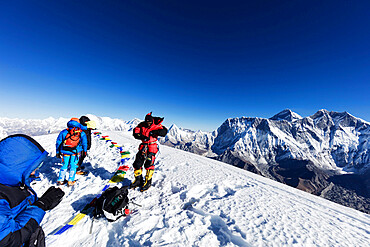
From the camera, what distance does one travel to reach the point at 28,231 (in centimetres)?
241

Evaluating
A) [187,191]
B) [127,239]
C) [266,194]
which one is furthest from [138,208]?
[266,194]

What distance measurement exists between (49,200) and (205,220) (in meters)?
4.17

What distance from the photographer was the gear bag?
652cm

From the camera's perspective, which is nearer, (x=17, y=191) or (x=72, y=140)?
(x=17, y=191)

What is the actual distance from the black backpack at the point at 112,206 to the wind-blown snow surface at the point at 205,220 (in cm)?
22

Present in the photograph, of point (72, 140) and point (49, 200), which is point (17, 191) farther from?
point (72, 140)

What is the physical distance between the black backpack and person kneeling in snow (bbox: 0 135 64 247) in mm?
1495

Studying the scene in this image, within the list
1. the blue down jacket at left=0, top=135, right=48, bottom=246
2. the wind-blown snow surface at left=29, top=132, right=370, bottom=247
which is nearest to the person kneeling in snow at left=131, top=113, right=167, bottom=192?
the wind-blown snow surface at left=29, top=132, right=370, bottom=247

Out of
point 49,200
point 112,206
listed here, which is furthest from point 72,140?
point 49,200

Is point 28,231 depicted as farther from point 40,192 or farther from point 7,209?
point 40,192

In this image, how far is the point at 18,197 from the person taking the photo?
2.42m

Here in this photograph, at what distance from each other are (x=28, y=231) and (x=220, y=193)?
614 cm

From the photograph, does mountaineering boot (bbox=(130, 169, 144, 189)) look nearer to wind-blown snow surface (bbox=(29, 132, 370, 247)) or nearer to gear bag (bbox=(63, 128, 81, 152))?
wind-blown snow surface (bbox=(29, 132, 370, 247))

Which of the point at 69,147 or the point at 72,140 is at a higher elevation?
the point at 72,140
